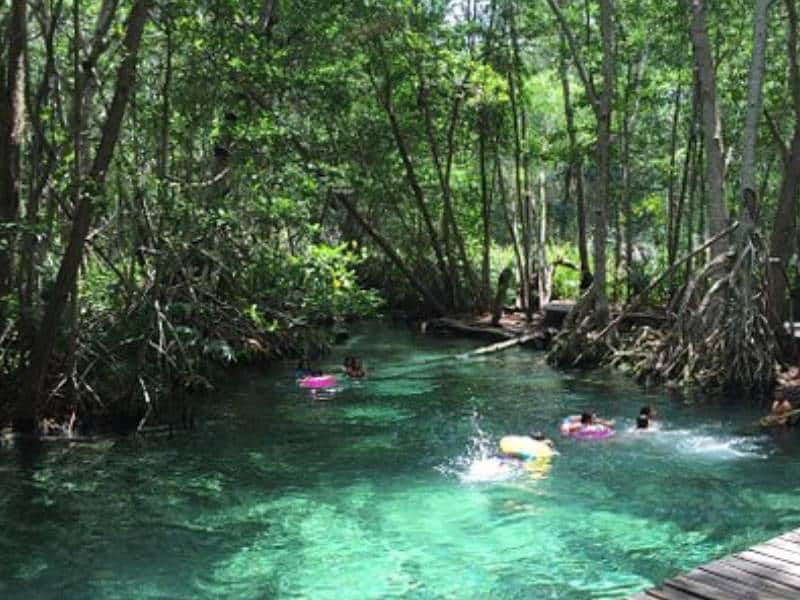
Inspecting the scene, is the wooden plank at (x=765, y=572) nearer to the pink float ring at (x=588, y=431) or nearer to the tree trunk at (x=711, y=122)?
the pink float ring at (x=588, y=431)

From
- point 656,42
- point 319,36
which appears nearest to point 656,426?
point 319,36

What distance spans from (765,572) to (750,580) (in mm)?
147

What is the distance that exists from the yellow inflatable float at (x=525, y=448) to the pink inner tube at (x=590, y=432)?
2.62ft

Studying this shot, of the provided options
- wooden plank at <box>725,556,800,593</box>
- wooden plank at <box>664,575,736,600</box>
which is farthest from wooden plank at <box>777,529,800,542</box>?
wooden plank at <box>664,575,736,600</box>

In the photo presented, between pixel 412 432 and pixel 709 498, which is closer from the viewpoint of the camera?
pixel 709 498

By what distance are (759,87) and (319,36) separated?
663 cm

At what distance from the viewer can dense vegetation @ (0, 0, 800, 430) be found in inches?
397

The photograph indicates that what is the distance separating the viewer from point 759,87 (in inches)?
492

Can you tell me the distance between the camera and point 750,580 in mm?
4484

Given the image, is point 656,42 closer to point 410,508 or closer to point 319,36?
point 319,36

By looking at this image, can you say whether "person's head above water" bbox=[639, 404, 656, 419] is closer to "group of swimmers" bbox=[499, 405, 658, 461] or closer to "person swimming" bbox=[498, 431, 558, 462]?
"group of swimmers" bbox=[499, 405, 658, 461]

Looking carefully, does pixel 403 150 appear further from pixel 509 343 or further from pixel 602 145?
pixel 602 145

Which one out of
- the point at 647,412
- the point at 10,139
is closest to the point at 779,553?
the point at 647,412

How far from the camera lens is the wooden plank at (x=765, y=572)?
443 centimetres
